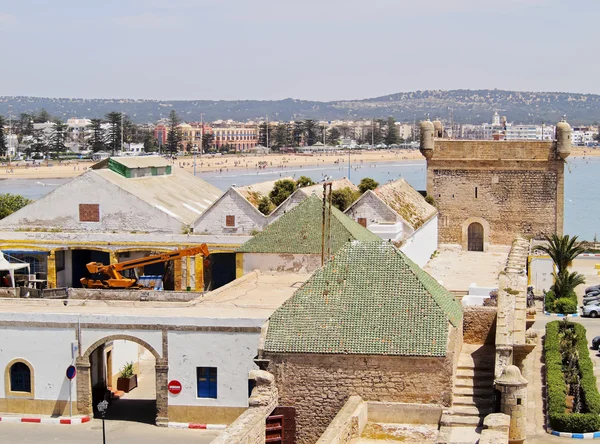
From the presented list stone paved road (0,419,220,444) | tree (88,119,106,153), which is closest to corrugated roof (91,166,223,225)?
stone paved road (0,419,220,444)

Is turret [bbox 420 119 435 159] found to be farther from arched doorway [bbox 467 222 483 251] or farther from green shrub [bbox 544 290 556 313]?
green shrub [bbox 544 290 556 313]

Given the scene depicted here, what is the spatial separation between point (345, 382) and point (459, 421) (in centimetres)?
208

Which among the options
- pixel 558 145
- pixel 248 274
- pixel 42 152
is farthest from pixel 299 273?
pixel 42 152

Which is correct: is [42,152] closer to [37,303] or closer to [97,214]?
[97,214]

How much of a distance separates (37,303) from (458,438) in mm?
14637

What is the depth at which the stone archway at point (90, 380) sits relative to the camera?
24.9m

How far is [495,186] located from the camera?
47.8m

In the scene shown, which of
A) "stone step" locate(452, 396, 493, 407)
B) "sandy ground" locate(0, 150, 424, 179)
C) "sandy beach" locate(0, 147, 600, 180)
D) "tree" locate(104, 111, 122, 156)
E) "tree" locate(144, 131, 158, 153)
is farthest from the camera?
"tree" locate(144, 131, 158, 153)

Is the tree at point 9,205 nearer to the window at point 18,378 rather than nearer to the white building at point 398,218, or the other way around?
the white building at point 398,218

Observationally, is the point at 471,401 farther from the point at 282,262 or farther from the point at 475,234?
the point at 475,234

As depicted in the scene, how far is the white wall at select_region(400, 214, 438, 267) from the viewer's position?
37781mm

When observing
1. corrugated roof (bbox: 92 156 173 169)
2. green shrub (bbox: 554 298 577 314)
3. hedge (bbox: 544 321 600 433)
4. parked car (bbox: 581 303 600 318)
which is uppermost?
corrugated roof (bbox: 92 156 173 169)

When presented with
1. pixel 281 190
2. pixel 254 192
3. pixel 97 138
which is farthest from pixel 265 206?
pixel 97 138

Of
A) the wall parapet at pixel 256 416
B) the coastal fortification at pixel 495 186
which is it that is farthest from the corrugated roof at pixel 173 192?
the wall parapet at pixel 256 416
